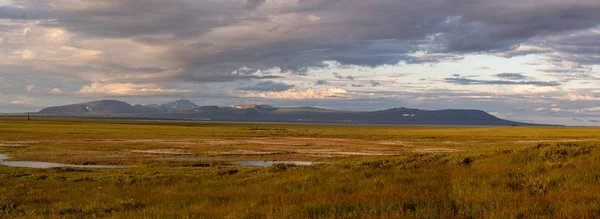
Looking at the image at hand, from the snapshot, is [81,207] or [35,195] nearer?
[81,207]

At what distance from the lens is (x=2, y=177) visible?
31.6 m

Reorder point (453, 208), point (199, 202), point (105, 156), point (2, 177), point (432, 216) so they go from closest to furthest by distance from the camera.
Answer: point (432, 216)
point (453, 208)
point (199, 202)
point (2, 177)
point (105, 156)

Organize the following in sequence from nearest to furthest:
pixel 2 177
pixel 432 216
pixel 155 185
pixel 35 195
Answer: pixel 432 216
pixel 35 195
pixel 155 185
pixel 2 177

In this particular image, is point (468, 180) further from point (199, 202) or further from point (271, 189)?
point (199, 202)

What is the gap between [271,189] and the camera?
19562 mm

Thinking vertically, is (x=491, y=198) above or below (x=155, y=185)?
above

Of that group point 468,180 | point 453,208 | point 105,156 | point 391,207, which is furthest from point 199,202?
point 105,156

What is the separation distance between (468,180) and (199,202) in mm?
9606

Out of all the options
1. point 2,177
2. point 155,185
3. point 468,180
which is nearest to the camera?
point 468,180

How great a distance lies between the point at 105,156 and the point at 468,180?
48705mm

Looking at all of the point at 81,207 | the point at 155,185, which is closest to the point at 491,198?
the point at 81,207

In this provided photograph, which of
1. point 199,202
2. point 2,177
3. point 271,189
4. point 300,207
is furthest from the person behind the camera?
point 2,177

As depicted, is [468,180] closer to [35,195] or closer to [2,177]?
[35,195]

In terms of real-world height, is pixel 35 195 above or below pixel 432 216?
below
